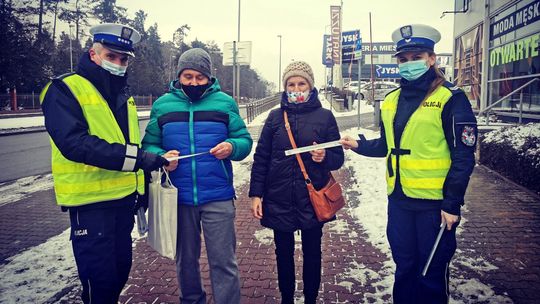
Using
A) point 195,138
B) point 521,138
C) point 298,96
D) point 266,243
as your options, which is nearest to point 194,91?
point 195,138

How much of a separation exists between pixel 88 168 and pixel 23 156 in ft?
36.3

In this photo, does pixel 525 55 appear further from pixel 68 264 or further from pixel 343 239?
pixel 68 264

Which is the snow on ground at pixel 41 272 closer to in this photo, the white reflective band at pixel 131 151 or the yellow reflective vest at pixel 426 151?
the white reflective band at pixel 131 151

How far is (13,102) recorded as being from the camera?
3534cm

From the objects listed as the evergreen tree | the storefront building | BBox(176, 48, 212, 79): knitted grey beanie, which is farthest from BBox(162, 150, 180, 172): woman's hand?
the evergreen tree

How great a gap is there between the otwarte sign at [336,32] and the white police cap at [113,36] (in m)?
27.3

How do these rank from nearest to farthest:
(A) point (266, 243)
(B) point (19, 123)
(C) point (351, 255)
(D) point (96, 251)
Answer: (D) point (96, 251), (C) point (351, 255), (A) point (266, 243), (B) point (19, 123)

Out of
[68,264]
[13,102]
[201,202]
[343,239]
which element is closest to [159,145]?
[201,202]

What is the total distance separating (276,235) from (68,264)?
8.23 ft

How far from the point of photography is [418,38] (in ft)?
9.50

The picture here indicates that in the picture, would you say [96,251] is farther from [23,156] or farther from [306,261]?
[23,156]

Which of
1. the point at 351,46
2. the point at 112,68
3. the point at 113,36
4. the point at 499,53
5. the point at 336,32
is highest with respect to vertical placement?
the point at 336,32

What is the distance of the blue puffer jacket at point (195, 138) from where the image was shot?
298 cm

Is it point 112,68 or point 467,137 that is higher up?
point 112,68
